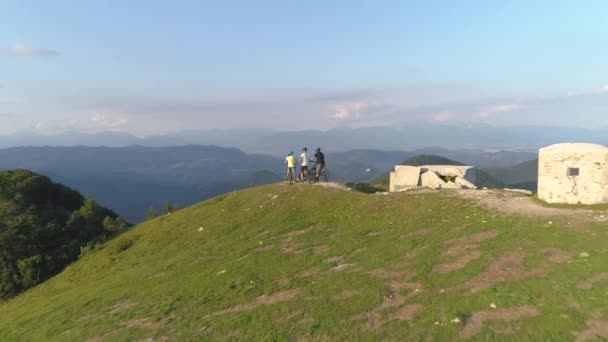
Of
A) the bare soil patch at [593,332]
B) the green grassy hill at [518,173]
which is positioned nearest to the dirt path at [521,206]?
the bare soil patch at [593,332]

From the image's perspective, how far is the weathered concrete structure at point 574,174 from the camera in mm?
18734

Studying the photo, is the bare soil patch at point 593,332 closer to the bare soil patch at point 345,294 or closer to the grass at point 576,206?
the bare soil patch at point 345,294

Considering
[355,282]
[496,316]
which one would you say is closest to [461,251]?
[355,282]

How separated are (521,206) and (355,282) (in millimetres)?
11690

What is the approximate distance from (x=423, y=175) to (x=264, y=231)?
1553 cm

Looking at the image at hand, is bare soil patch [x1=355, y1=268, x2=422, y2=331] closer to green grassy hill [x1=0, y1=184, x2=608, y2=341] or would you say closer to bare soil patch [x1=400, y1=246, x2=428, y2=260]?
green grassy hill [x1=0, y1=184, x2=608, y2=341]

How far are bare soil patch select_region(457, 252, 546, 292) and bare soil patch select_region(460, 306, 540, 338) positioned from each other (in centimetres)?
140

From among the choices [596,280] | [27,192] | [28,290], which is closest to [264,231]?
[596,280]

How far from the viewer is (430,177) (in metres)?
31.6

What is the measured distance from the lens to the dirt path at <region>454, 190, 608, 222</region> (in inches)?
682

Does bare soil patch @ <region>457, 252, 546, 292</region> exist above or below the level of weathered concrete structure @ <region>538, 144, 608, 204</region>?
below

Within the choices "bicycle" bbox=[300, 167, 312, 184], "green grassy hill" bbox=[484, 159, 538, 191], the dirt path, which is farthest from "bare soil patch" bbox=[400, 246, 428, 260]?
"green grassy hill" bbox=[484, 159, 538, 191]

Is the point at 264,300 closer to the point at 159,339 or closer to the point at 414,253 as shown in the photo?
the point at 159,339

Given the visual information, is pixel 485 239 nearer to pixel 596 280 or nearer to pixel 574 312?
pixel 596 280
